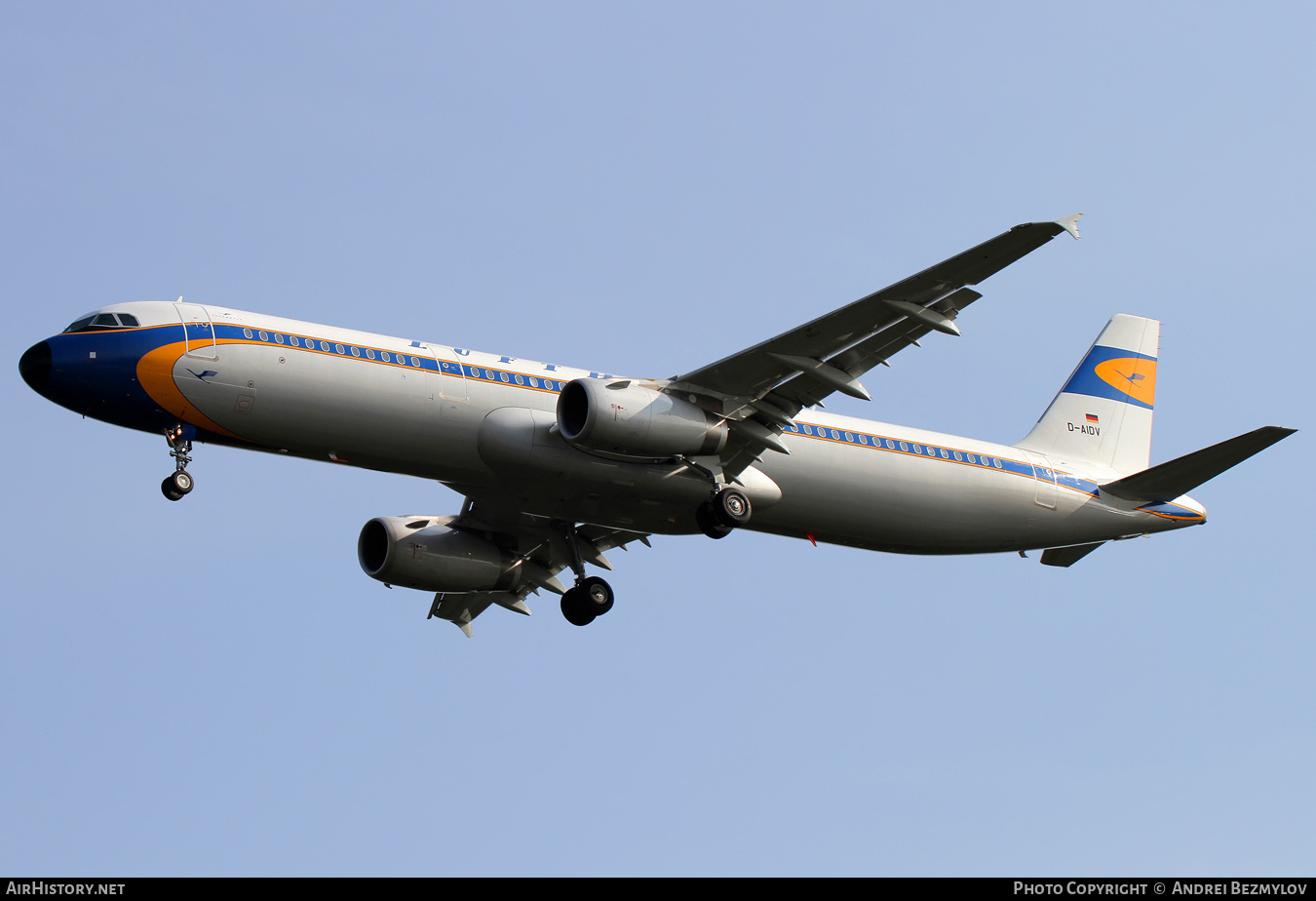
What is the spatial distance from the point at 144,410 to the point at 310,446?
334 centimetres

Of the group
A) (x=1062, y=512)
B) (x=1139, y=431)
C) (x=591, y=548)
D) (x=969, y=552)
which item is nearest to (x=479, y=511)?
(x=591, y=548)

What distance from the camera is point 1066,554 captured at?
38.2m

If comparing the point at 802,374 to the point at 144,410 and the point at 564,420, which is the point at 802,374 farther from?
the point at 144,410

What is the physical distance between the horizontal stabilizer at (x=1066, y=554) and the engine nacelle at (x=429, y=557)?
13578mm

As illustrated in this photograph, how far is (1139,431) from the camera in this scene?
135 ft

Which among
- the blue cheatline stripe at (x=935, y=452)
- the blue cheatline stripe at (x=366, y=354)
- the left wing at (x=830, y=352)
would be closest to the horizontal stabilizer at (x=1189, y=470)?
the blue cheatline stripe at (x=935, y=452)

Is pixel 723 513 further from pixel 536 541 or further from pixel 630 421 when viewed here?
pixel 536 541

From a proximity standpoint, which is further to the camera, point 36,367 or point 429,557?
point 429,557

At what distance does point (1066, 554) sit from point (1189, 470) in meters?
A: 3.73

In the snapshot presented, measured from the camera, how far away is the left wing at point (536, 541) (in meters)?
36.9

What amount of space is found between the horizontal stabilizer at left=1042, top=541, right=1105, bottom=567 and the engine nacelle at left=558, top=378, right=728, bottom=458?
36.6ft

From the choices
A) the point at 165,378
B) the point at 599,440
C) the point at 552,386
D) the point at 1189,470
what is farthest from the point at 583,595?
the point at 1189,470

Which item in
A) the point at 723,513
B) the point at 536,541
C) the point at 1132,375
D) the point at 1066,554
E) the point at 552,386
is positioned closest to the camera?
the point at 552,386

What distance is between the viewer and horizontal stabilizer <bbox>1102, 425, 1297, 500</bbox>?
33781 mm
